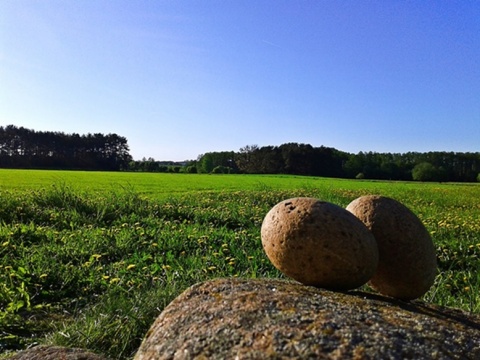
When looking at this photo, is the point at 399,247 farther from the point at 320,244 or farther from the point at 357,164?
the point at 357,164

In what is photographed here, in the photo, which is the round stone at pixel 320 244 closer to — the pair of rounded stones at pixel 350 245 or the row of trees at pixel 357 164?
the pair of rounded stones at pixel 350 245

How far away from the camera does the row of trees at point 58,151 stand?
7262 centimetres

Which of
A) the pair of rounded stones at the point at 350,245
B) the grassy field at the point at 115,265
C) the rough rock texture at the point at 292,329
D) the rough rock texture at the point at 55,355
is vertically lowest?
the grassy field at the point at 115,265

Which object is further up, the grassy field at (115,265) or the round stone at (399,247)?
the round stone at (399,247)

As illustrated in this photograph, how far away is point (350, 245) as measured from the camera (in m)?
3.25

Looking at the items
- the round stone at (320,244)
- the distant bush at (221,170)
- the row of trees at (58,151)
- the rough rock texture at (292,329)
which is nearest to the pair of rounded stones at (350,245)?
the round stone at (320,244)

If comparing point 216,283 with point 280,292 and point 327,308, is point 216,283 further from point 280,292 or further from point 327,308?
point 327,308

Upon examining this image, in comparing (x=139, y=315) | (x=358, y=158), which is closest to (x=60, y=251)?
(x=139, y=315)

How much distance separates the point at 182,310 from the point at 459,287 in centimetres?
546

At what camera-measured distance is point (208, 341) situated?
92.0 inches

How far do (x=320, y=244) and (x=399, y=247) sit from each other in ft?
2.69

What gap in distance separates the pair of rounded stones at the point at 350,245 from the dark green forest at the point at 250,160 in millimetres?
60407

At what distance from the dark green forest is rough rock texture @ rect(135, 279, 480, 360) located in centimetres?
6151

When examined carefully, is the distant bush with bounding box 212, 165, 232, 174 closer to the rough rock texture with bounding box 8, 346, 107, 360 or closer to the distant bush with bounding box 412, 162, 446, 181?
the distant bush with bounding box 412, 162, 446, 181
